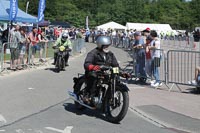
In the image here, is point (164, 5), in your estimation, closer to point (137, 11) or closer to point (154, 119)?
point (137, 11)

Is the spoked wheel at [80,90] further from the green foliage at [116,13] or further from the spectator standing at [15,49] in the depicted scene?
the green foliage at [116,13]

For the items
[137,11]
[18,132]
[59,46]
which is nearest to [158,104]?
[18,132]

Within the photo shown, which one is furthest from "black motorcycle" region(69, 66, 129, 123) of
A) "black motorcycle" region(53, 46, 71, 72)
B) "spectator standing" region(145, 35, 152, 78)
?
"black motorcycle" region(53, 46, 71, 72)

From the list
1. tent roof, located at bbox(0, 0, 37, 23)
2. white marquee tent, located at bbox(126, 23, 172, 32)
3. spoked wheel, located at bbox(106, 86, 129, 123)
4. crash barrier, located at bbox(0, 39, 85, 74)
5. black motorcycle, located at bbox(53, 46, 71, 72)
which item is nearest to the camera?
spoked wheel, located at bbox(106, 86, 129, 123)

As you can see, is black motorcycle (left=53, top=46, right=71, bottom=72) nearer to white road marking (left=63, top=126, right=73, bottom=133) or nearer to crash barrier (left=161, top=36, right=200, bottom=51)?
white road marking (left=63, top=126, right=73, bottom=133)

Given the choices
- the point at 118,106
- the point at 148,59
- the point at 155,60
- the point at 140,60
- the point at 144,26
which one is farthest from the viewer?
the point at 144,26

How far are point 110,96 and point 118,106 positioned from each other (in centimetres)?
25

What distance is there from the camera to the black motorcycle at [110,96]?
8.59 m

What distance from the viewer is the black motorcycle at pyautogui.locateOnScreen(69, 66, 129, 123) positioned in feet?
28.2

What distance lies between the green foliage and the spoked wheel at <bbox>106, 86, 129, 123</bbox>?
317 feet

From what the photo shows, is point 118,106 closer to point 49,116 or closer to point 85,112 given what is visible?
point 85,112

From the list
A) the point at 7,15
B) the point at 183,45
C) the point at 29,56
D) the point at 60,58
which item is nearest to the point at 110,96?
the point at 60,58

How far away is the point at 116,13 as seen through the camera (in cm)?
11444

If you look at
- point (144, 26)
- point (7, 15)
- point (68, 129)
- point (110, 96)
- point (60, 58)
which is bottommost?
point (68, 129)
